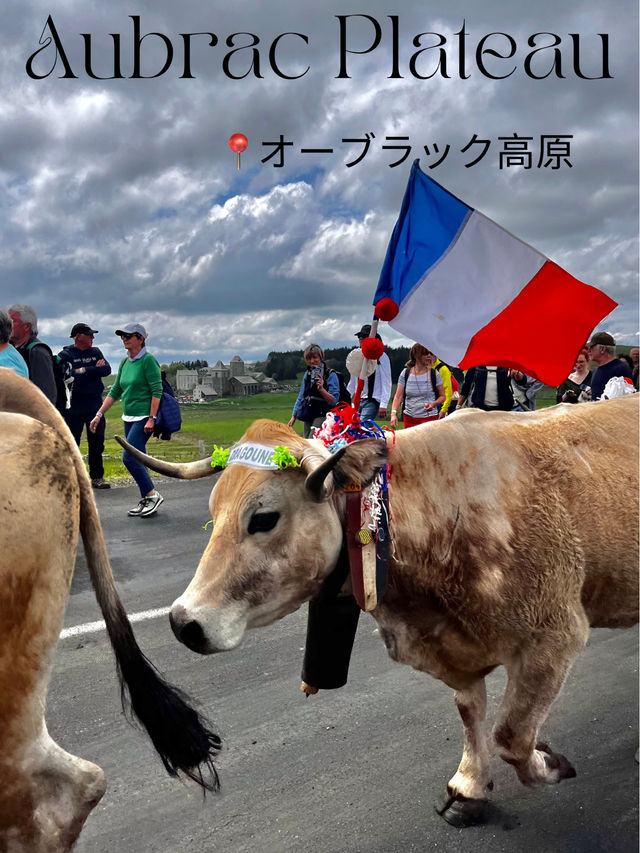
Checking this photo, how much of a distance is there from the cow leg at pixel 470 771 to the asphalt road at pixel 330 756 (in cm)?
5

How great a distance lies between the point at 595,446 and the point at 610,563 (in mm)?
462

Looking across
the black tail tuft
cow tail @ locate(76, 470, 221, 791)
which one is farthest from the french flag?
the black tail tuft

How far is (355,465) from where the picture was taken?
241 centimetres

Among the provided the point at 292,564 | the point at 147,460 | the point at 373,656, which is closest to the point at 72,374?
the point at 373,656

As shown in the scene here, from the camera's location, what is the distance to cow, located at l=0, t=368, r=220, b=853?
186cm

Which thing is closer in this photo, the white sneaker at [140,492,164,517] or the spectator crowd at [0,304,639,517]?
the spectator crowd at [0,304,639,517]

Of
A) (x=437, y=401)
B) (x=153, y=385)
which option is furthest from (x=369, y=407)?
(x=153, y=385)

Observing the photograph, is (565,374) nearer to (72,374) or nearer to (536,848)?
(536,848)

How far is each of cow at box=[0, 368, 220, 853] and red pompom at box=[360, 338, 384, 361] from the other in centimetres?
119

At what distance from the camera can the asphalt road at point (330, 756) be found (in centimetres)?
269

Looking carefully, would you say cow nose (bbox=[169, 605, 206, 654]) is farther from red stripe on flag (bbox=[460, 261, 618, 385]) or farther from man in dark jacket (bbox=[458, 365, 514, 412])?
man in dark jacket (bbox=[458, 365, 514, 412])

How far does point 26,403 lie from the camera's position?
7.12 ft

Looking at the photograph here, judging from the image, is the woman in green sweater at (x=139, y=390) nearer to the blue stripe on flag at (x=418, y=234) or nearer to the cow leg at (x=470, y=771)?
the blue stripe on flag at (x=418, y=234)

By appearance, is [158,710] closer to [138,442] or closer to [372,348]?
[372,348]
